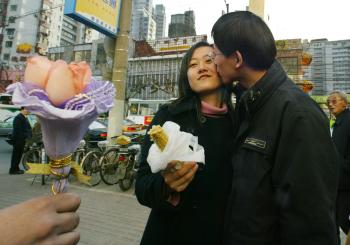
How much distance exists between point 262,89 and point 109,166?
6234 mm

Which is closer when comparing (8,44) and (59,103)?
(59,103)

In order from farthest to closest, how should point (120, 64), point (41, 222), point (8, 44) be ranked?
1. point (8, 44)
2. point (120, 64)
3. point (41, 222)

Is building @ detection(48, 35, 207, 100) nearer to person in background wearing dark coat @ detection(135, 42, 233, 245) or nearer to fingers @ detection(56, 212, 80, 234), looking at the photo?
person in background wearing dark coat @ detection(135, 42, 233, 245)

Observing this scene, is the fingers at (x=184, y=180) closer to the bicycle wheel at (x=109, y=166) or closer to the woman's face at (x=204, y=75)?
the woman's face at (x=204, y=75)

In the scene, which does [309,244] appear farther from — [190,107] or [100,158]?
[100,158]

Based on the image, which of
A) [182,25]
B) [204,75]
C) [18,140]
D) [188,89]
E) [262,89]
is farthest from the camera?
[182,25]

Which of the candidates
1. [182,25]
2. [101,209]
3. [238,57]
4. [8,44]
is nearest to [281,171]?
[238,57]

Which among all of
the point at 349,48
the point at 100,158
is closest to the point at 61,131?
the point at 100,158

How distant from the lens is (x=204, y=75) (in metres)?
1.74

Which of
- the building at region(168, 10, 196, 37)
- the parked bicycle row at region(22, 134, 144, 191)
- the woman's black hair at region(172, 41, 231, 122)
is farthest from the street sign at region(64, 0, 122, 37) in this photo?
the building at region(168, 10, 196, 37)

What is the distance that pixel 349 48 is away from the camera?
73.6 ft

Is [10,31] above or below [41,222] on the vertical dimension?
above

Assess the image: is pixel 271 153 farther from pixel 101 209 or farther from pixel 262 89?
pixel 101 209

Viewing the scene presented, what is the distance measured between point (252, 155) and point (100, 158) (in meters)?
6.31
